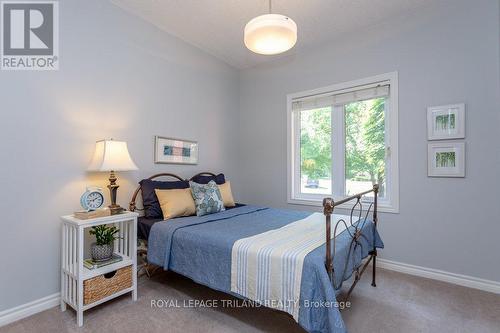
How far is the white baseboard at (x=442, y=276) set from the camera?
90.1 inches

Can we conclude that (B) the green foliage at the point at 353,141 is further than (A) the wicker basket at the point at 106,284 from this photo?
Yes

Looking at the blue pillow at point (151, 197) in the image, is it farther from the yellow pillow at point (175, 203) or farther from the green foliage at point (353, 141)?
the green foliage at point (353, 141)

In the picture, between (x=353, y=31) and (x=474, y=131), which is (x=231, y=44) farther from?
(x=474, y=131)

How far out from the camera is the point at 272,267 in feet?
4.96

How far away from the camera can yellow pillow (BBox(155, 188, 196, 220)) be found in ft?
8.05

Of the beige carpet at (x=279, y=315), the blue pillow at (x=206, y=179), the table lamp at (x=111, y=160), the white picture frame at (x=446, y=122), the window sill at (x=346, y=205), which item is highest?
the white picture frame at (x=446, y=122)

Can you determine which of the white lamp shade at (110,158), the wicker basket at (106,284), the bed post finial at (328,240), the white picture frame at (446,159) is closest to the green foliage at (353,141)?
the white picture frame at (446,159)

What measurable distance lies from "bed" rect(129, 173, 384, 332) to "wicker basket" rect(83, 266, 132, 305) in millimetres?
224

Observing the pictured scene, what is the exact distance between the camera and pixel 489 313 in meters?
1.94

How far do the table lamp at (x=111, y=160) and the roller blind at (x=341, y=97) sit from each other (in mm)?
2321

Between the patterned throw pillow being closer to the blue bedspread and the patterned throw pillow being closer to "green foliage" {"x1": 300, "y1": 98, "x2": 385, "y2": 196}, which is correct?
the blue bedspread

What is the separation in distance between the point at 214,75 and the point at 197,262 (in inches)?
107

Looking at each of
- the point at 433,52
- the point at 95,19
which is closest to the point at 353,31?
the point at 433,52

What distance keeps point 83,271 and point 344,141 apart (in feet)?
9.82
